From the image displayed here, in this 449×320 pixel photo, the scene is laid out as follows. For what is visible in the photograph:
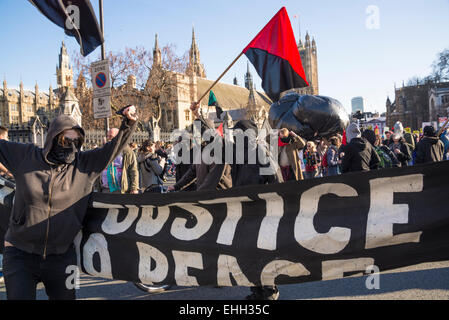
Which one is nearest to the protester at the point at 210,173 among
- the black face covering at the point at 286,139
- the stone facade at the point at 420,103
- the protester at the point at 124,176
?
the protester at the point at 124,176

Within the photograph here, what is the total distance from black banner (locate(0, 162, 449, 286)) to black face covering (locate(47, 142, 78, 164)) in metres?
0.63

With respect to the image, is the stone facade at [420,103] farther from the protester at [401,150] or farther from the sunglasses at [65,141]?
the sunglasses at [65,141]

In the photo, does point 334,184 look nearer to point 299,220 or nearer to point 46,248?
point 299,220

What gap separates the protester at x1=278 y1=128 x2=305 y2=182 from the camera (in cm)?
856

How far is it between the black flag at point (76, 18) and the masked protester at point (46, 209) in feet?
A: 14.6

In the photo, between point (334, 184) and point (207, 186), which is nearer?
point (334, 184)

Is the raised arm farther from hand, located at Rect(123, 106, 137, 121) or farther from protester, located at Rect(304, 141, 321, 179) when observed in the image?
protester, located at Rect(304, 141, 321, 179)

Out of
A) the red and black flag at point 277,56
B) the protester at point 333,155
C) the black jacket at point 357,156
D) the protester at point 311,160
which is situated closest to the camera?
the red and black flag at point 277,56

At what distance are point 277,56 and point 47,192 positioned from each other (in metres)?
4.27

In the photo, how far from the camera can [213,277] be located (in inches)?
134

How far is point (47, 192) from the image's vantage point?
2.99 meters

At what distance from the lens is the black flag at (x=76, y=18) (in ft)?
22.2
